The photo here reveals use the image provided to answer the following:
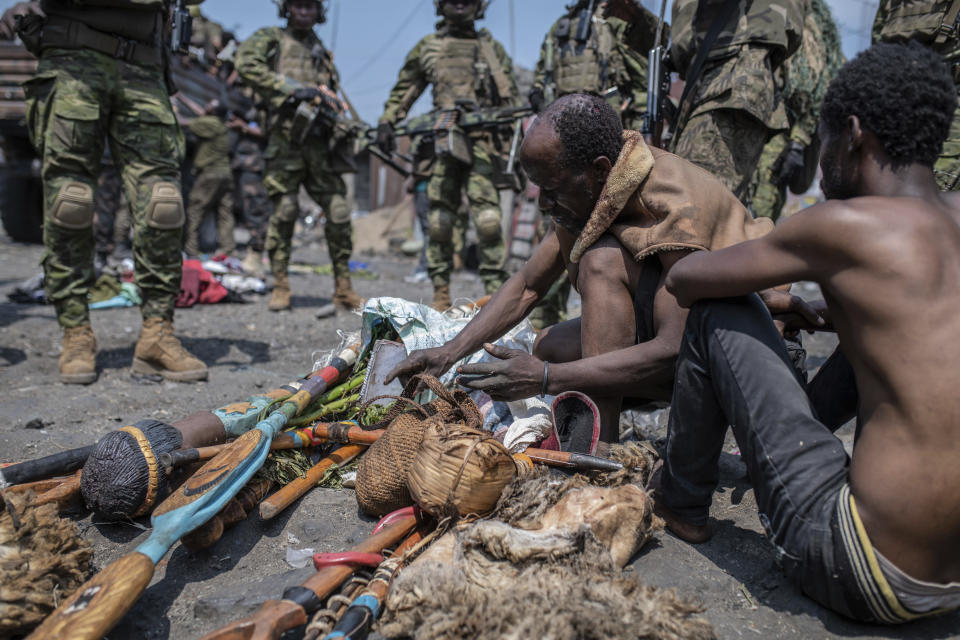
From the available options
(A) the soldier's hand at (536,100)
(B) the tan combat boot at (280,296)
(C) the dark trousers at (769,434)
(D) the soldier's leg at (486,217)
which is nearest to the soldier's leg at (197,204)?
(B) the tan combat boot at (280,296)

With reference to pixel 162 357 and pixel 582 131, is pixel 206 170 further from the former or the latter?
pixel 582 131

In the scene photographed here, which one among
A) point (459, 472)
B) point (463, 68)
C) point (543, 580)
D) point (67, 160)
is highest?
point (463, 68)

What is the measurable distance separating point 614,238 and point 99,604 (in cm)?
189

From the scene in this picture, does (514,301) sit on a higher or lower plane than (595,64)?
lower

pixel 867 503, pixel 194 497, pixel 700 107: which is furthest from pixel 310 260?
pixel 867 503

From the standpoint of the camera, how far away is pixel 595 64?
5816mm

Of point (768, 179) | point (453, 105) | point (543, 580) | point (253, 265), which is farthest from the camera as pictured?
point (253, 265)

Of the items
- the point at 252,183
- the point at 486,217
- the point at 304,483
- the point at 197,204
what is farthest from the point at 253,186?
the point at 304,483

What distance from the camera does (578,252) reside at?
246cm

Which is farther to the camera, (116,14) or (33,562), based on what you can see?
(116,14)

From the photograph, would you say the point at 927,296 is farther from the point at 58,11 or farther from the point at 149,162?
the point at 58,11

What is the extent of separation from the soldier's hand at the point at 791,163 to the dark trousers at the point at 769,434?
377 cm

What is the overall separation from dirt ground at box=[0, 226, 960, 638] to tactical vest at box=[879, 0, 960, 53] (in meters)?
2.21

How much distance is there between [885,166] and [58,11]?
4.05 meters
